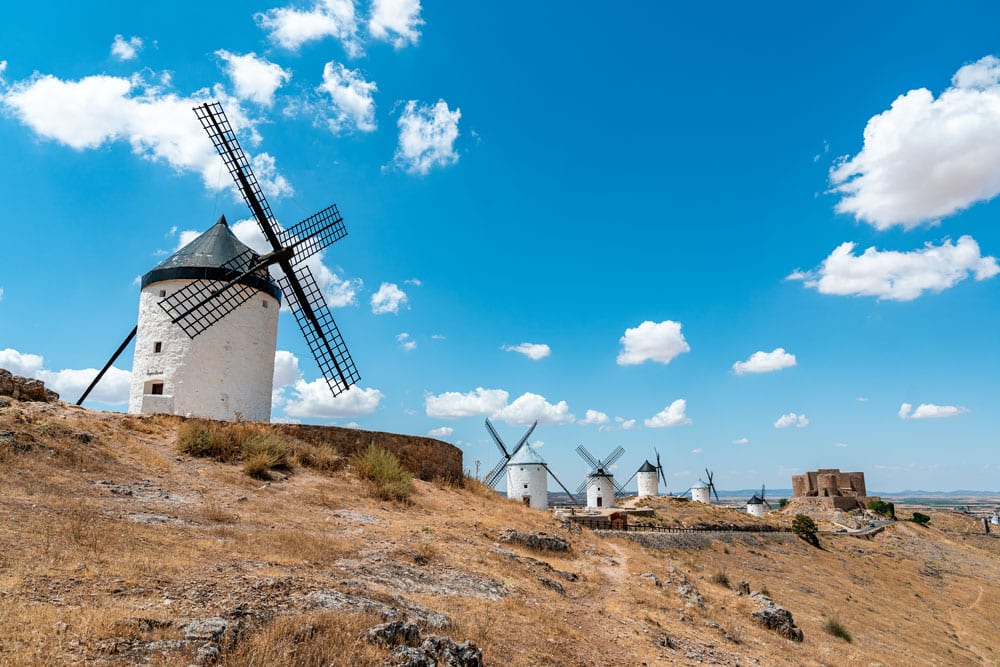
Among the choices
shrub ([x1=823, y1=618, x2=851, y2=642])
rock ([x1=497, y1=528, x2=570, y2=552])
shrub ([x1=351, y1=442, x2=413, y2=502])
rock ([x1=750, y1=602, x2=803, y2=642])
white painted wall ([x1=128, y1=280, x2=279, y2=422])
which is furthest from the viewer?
white painted wall ([x1=128, y1=280, x2=279, y2=422])

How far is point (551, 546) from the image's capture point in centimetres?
1412

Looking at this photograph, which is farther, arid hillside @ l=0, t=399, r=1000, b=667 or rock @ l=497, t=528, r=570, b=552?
rock @ l=497, t=528, r=570, b=552

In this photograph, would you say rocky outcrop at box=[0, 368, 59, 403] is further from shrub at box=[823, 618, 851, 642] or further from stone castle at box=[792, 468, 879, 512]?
stone castle at box=[792, 468, 879, 512]

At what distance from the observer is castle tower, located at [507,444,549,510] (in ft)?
128

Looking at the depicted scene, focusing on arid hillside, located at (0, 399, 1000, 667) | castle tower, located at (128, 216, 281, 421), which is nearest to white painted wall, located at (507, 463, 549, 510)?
arid hillside, located at (0, 399, 1000, 667)

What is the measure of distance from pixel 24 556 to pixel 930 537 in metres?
60.0

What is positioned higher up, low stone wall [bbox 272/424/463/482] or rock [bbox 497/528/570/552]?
low stone wall [bbox 272/424/463/482]

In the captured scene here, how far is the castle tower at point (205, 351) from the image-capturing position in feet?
56.2

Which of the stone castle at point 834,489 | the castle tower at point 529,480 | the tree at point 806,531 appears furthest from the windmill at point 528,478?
the stone castle at point 834,489

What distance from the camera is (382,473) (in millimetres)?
14789

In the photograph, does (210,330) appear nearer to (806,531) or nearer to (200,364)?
(200,364)

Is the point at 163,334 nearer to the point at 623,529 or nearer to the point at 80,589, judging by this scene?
the point at 80,589

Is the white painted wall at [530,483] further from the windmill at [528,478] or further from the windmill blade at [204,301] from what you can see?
the windmill blade at [204,301]

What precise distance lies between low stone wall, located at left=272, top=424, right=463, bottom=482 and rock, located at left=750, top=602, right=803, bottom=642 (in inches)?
361
